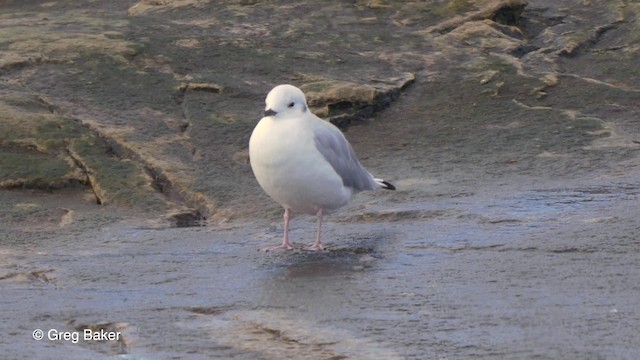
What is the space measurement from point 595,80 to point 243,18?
132 inches

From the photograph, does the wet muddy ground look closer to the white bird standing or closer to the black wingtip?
the black wingtip

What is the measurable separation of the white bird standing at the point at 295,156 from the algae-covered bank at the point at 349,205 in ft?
1.00

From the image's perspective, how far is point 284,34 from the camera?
11.0m

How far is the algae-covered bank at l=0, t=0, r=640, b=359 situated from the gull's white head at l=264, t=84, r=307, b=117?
77cm

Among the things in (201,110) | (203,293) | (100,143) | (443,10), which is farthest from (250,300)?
(443,10)

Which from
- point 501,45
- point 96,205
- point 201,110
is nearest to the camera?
point 96,205

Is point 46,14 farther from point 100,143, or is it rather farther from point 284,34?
point 100,143

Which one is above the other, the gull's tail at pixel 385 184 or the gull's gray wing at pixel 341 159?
the gull's gray wing at pixel 341 159

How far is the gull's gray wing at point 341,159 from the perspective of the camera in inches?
267

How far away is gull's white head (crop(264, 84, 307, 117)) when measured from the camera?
6.64m

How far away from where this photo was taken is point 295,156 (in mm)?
6559

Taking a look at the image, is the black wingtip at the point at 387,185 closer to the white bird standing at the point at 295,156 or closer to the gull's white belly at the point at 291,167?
the white bird standing at the point at 295,156

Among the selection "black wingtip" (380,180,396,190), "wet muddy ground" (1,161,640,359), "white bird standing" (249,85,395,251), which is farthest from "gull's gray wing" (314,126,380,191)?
"wet muddy ground" (1,161,640,359)

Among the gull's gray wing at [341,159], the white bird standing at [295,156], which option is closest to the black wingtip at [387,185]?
the gull's gray wing at [341,159]
